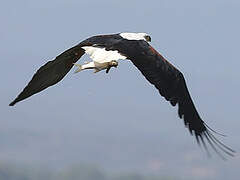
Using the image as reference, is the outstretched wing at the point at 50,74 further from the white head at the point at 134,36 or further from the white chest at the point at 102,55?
the white chest at the point at 102,55

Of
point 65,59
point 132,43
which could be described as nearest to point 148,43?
point 132,43

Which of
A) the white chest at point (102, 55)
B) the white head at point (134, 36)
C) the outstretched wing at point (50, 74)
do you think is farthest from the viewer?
the outstretched wing at point (50, 74)

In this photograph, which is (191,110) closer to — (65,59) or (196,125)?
(196,125)

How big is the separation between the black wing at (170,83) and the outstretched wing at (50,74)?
1.11 meters

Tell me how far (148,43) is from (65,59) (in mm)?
1212

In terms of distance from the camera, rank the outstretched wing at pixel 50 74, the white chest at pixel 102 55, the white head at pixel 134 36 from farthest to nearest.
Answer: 1. the outstretched wing at pixel 50 74
2. the white head at pixel 134 36
3. the white chest at pixel 102 55

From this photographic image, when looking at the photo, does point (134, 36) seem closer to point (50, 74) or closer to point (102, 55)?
point (102, 55)

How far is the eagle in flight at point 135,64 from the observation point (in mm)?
12047

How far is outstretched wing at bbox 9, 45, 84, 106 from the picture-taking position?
43.5 feet

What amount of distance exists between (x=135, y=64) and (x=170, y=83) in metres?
0.67

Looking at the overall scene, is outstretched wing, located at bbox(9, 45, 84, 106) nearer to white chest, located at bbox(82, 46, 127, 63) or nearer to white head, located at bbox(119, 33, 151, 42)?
white head, located at bbox(119, 33, 151, 42)

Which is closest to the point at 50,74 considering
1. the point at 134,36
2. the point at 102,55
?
the point at 134,36

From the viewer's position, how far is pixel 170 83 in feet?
41.8

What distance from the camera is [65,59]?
13.3 meters
